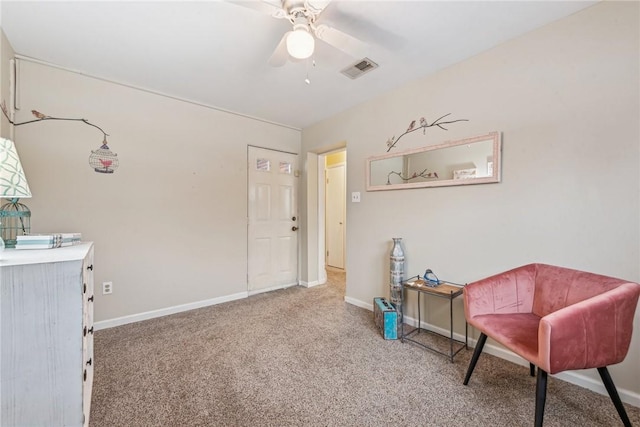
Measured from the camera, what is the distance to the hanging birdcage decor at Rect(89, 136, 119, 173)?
2457 millimetres

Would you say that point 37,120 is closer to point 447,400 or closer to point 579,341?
point 447,400

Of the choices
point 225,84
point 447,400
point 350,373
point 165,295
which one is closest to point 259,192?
point 225,84

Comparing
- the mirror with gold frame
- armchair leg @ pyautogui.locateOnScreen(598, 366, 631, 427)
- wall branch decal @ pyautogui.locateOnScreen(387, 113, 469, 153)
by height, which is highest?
wall branch decal @ pyautogui.locateOnScreen(387, 113, 469, 153)

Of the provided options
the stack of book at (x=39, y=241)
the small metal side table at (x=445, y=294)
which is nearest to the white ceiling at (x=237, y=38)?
the stack of book at (x=39, y=241)

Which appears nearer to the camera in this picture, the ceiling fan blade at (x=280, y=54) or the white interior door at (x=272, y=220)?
the ceiling fan blade at (x=280, y=54)

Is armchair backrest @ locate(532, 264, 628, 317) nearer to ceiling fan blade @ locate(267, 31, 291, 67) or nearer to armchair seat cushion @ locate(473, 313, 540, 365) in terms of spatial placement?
armchair seat cushion @ locate(473, 313, 540, 365)

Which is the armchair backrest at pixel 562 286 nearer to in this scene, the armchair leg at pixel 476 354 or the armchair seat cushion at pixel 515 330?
the armchair seat cushion at pixel 515 330

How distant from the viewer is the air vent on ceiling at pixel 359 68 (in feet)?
7.30

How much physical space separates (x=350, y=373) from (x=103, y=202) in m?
2.73

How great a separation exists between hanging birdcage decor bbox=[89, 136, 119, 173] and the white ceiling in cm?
69

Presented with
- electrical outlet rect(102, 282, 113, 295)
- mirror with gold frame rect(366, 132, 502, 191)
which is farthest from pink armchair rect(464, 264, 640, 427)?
electrical outlet rect(102, 282, 113, 295)

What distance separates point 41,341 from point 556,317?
7.14 feet

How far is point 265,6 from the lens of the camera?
134cm

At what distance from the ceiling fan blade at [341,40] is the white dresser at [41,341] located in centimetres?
166
